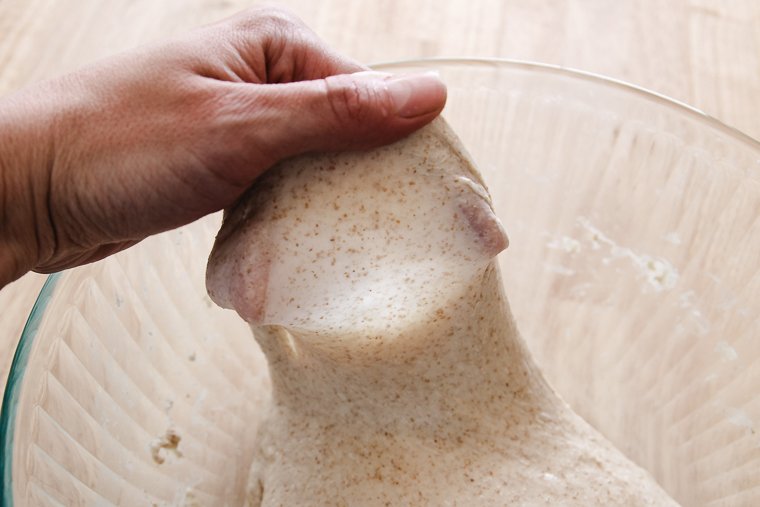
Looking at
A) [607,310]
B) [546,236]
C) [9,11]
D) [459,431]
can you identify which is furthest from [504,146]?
[9,11]

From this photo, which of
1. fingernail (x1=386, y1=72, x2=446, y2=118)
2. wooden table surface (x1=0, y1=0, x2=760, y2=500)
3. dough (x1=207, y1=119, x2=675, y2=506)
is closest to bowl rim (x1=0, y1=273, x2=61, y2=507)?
dough (x1=207, y1=119, x2=675, y2=506)

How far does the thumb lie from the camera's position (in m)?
0.63

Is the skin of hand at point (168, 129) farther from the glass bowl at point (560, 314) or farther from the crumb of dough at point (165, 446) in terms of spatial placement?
the crumb of dough at point (165, 446)

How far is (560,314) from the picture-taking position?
3.60ft

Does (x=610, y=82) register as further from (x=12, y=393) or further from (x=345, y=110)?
(x=12, y=393)

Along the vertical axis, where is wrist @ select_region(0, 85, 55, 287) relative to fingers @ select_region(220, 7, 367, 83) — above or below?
below

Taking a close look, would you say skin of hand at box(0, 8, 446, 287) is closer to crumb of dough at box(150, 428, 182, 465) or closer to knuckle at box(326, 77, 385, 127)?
knuckle at box(326, 77, 385, 127)

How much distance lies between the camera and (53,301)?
82 centimetres

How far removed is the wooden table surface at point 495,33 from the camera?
1.33 m

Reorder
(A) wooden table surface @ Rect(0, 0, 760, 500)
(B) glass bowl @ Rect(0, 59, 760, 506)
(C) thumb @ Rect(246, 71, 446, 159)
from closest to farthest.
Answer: (C) thumb @ Rect(246, 71, 446, 159)
(B) glass bowl @ Rect(0, 59, 760, 506)
(A) wooden table surface @ Rect(0, 0, 760, 500)

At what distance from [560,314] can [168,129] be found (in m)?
0.65

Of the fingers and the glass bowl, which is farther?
the glass bowl

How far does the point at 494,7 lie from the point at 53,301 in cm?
99

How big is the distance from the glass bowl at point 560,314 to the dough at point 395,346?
12cm
